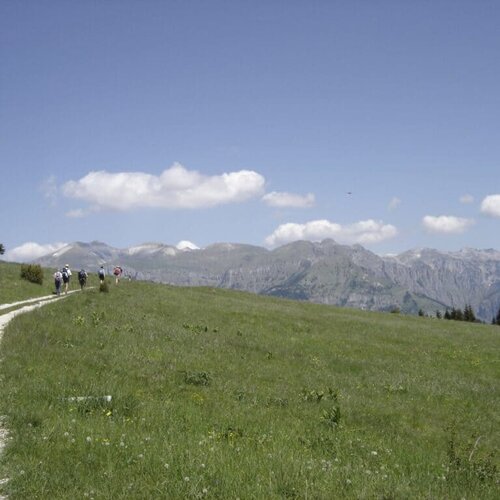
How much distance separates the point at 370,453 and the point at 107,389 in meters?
6.87

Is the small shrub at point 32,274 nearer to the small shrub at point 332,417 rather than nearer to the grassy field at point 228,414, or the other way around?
the grassy field at point 228,414

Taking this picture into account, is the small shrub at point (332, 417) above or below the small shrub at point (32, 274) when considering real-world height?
below

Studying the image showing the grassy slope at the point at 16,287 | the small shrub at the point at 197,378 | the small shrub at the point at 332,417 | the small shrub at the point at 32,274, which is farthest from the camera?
the small shrub at the point at 32,274

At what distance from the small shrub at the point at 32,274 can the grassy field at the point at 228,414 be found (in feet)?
65.8

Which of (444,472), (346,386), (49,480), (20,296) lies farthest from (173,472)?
(20,296)

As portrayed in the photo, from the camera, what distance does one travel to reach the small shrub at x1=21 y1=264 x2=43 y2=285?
49125mm

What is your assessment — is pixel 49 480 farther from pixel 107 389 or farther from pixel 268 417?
pixel 268 417

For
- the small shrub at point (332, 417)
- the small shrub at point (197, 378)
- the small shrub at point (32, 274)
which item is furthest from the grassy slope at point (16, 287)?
the small shrub at point (332, 417)

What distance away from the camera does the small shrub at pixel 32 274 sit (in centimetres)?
4912

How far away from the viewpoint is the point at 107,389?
43.5ft

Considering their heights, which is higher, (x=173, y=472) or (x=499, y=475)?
(x=173, y=472)

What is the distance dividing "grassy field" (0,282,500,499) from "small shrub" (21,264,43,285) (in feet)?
65.8

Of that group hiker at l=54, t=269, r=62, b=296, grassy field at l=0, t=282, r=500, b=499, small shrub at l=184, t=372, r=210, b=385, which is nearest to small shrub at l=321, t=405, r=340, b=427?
grassy field at l=0, t=282, r=500, b=499

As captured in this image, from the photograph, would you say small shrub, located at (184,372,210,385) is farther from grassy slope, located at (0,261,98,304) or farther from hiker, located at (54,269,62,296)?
hiker, located at (54,269,62,296)
